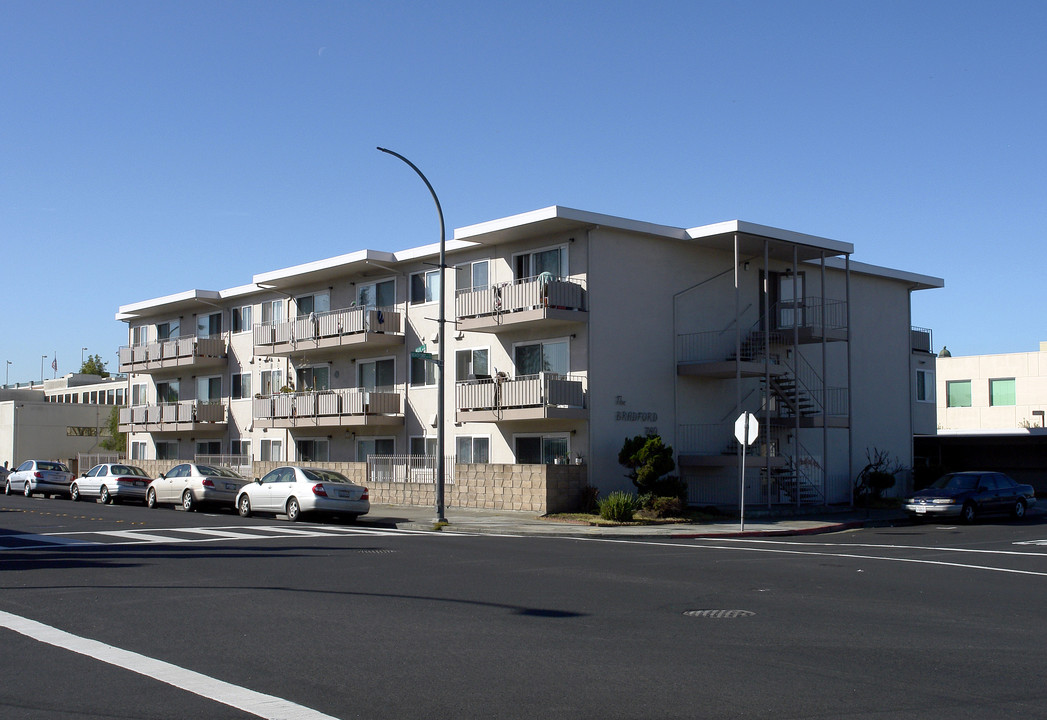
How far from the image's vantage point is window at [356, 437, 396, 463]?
37.2 m

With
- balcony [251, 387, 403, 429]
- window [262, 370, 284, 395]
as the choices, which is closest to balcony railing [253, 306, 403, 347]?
window [262, 370, 284, 395]

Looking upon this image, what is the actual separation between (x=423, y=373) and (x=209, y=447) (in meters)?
16.3

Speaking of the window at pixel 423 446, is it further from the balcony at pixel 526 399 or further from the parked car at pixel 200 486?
the parked car at pixel 200 486

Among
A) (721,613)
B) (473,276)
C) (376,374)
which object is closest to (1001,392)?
(473,276)

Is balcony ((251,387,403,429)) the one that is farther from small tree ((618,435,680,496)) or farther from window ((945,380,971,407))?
window ((945,380,971,407))

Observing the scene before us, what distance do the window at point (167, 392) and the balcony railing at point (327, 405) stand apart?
11.1 metres

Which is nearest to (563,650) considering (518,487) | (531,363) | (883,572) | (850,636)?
(850,636)

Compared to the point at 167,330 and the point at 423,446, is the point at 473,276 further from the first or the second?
the point at 167,330

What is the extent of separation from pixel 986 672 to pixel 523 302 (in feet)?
72.9

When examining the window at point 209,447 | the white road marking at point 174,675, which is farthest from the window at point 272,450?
the white road marking at point 174,675

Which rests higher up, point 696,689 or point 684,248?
point 684,248

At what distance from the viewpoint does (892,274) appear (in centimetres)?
3853

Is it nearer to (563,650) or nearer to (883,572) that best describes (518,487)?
(883,572)

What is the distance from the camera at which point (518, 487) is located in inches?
1151
